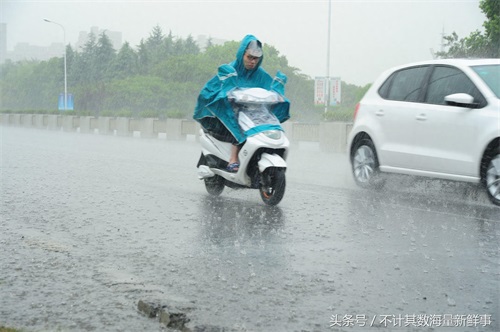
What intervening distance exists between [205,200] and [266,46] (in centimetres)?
10211

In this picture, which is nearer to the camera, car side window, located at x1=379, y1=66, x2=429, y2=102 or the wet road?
the wet road

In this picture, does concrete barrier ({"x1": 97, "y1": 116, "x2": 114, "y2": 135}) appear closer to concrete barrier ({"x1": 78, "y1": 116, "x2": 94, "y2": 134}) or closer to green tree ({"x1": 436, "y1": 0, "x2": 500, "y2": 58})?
concrete barrier ({"x1": 78, "y1": 116, "x2": 94, "y2": 134})

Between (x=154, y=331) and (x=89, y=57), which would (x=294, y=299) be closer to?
(x=154, y=331)

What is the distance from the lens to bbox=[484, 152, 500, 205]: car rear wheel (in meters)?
8.80

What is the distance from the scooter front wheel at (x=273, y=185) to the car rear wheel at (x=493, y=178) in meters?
2.28

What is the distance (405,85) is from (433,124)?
1058 millimetres

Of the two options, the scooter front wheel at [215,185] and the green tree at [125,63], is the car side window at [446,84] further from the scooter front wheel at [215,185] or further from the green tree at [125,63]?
the green tree at [125,63]

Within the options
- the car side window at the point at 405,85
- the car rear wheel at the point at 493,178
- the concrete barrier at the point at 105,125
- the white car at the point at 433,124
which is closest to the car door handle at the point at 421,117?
the white car at the point at 433,124

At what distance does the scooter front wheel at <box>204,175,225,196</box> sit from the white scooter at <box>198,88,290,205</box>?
0.89ft

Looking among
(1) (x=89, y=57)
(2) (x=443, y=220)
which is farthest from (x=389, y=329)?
(1) (x=89, y=57)

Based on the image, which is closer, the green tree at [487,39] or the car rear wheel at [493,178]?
the car rear wheel at [493,178]

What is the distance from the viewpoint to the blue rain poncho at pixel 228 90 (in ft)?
30.0

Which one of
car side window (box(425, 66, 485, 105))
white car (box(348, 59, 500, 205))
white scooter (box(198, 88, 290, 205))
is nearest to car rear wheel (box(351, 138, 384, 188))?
white car (box(348, 59, 500, 205))

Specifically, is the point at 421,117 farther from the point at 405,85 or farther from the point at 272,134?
the point at 272,134
